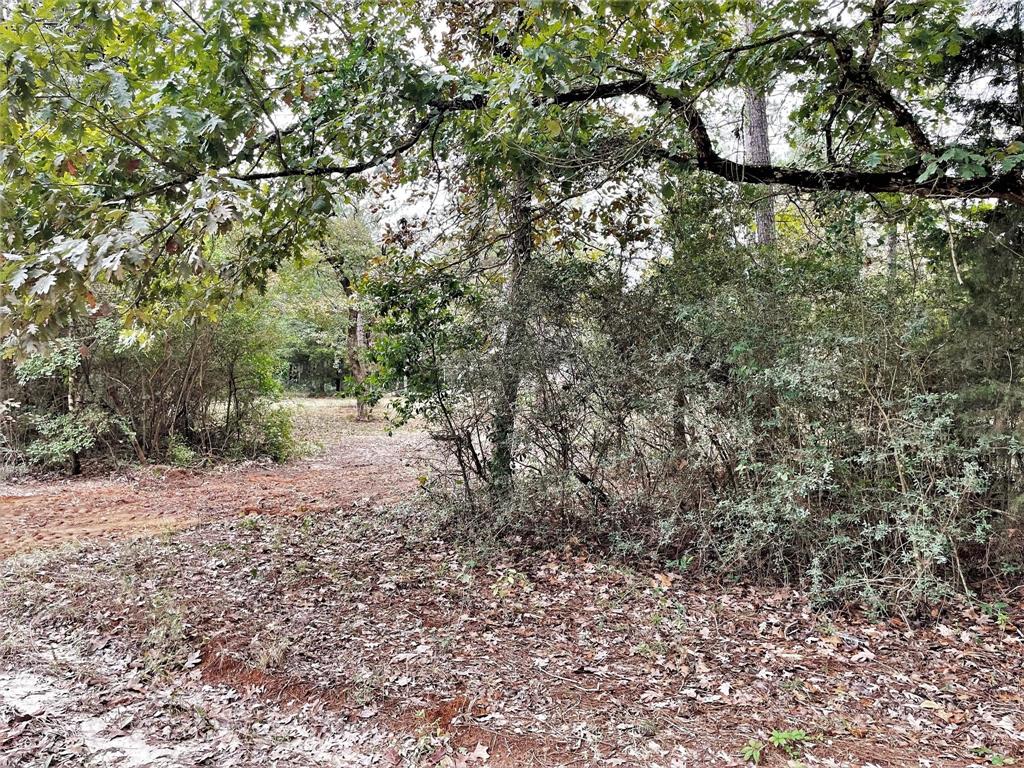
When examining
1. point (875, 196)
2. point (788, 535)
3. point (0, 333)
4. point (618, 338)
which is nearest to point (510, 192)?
point (618, 338)

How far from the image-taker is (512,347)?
18.1 feet

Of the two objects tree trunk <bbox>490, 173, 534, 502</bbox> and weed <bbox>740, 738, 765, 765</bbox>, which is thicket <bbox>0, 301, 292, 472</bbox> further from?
weed <bbox>740, 738, 765, 765</bbox>

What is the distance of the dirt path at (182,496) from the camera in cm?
642

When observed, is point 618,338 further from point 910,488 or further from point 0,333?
point 0,333

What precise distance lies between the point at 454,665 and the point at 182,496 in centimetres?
580

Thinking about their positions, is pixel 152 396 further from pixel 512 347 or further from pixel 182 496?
pixel 512 347

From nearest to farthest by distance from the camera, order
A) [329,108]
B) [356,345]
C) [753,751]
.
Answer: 1. [753,751]
2. [329,108]
3. [356,345]

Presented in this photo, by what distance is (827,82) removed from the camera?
468cm

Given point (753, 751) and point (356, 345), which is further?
point (356, 345)

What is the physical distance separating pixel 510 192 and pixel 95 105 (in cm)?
339

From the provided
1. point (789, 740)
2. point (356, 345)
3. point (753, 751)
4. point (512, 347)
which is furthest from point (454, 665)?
point (356, 345)

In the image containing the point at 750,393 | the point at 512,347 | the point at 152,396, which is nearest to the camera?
the point at 750,393

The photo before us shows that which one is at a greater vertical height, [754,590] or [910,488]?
[910,488]

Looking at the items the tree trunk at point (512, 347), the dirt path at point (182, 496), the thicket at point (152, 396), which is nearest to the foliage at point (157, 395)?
the thicket at point (152, 396)
